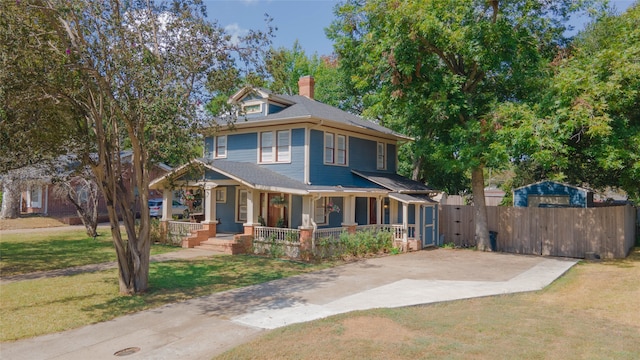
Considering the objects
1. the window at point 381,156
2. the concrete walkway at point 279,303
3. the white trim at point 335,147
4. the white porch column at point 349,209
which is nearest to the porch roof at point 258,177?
the white trim at point 335,147

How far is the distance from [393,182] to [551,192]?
965cm

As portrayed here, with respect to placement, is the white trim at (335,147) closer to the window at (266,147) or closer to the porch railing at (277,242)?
the window at (266,147)

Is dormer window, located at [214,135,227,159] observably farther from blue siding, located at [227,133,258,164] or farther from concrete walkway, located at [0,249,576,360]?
concrete walkway, located at [0,249,576,360]

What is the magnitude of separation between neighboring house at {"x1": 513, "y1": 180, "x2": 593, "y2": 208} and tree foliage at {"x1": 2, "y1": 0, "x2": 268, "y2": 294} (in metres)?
19.8

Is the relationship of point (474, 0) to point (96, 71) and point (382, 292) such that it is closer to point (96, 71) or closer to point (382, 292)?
point (382, 292)

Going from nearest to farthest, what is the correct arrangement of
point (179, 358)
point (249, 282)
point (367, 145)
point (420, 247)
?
1. point (179, 358)
2. point (249, 282)
3. point (420, 247)
4. point (367, 145)

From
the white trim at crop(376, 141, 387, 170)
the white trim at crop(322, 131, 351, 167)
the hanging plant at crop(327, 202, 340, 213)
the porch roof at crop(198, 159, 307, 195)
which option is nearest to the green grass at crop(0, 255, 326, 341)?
the porch roof at crop(198, 159, 307, 195)

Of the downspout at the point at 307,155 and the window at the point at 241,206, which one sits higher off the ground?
the downspout at the point at 307,155

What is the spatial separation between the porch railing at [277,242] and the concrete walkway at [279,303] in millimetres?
2623

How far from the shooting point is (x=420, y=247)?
20.2 meters

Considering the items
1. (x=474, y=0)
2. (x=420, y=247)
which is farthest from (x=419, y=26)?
(x=420, y=247)

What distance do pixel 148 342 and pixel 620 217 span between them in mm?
19151

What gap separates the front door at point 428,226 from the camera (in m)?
20.6

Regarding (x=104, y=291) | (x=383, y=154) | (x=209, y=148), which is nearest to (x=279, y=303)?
(x=104, y=291)
